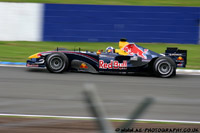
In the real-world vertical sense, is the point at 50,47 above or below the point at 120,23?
below

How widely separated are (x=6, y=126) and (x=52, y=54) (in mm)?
4917

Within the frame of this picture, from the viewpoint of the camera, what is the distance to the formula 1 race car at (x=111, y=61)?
30.8 feet

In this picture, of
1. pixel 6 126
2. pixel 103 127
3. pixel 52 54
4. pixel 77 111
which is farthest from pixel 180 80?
pixel 103 127

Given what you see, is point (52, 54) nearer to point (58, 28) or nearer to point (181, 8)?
point (58, 28)

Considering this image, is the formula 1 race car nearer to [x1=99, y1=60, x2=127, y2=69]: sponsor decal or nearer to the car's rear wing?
[x1=99, y1=60, x2=127, y2=69]: sponsor decal

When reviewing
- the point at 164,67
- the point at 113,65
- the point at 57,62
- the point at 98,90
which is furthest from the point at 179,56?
the point at 57,62

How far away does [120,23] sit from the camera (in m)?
14.6

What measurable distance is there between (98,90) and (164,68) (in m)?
2.62

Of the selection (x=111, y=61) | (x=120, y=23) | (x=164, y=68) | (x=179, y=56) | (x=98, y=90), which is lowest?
(x=98, y=90)

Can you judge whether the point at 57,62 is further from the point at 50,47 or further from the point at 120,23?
the point at 120,23

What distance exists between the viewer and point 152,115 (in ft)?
18.7

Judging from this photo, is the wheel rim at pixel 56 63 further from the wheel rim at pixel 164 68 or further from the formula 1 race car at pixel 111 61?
the wheel rim at pixel 164 68

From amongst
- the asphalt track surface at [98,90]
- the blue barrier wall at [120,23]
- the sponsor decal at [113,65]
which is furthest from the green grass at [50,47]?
the sponsor decal at [113,65]

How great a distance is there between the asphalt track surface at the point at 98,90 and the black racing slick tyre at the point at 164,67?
217 mm
